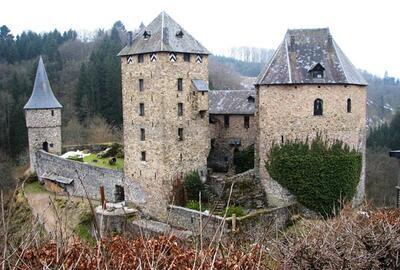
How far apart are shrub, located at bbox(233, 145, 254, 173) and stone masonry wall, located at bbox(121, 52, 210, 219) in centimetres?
309

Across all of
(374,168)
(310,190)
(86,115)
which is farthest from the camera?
(86,115)

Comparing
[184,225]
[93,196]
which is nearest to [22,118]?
[93,196]

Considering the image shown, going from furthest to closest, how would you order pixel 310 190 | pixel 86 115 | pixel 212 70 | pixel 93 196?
pixel 212 70, pixel 86 115, pixel 93 196, pixel 310 190

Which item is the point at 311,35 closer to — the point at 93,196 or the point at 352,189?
the point at 352,189

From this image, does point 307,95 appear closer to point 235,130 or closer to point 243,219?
point 243,219

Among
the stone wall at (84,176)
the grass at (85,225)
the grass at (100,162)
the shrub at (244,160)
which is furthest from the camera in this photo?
the grass at (100,162)

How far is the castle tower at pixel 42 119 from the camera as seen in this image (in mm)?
38219

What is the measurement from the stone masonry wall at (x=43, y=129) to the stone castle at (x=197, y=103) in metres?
13.9

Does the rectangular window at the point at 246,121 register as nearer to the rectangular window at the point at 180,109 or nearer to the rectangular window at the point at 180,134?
the rectangular window at the point at 180,134

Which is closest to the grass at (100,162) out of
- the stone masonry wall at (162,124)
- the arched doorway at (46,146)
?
→ the arched doorway at (46,146)

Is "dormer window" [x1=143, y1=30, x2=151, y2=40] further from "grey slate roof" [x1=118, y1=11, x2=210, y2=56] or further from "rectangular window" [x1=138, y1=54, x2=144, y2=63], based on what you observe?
"rectangular window" [x1=138, y1=54, x2=144, y2=63]

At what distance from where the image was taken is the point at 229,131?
3131cm

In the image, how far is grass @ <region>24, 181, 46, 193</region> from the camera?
36125 mm

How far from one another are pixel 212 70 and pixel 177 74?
166ft
